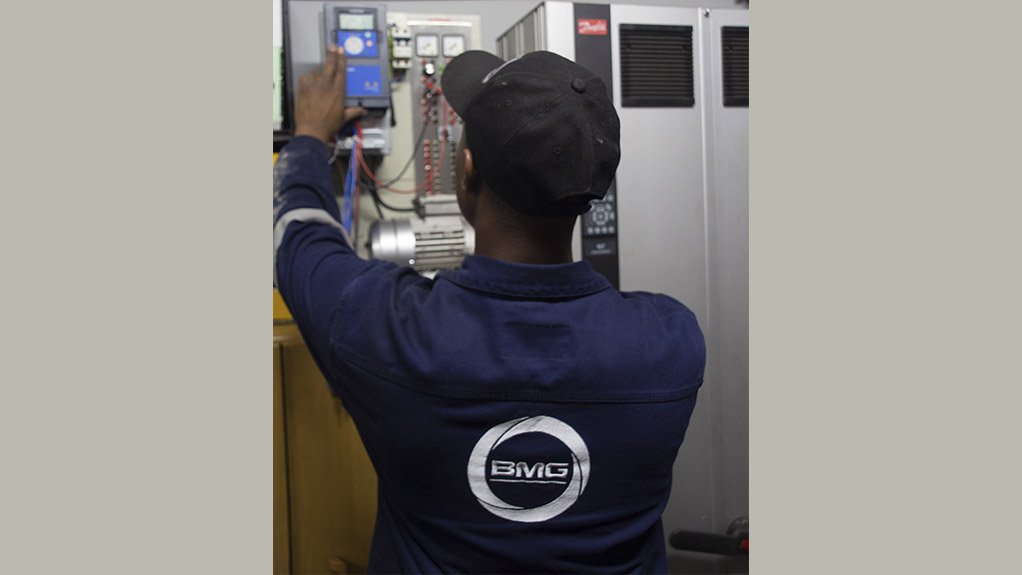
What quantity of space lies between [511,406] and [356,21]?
1077 mm

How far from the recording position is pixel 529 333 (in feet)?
3.53

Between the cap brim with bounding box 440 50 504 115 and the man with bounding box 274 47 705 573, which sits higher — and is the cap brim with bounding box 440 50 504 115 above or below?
above

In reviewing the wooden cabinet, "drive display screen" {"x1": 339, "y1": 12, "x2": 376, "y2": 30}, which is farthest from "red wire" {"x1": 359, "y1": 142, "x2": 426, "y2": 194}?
the wooden cabinet

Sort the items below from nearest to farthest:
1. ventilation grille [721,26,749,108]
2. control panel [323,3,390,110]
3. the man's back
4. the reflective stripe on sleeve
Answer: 1. the man's back
2. the reflective stripe on sleeve
3. control panel [323,3,390,110]
4. ventilation grille [721,26,749,108]

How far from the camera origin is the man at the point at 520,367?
1.06m

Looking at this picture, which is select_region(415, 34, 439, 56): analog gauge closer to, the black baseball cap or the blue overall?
the black baseball cap

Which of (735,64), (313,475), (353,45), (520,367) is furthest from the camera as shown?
(735,64)

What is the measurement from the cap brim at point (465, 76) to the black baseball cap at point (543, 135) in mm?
70

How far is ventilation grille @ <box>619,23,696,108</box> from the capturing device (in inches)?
71.0

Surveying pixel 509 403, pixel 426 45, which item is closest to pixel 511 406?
pixel 509 403

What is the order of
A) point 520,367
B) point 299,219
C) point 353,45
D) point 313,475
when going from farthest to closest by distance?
point 353,45 → point 313,475 → point 299,219 → point 520,367

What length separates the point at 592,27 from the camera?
177 cm

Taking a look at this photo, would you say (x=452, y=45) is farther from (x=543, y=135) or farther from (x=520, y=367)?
(x=520, y=367)

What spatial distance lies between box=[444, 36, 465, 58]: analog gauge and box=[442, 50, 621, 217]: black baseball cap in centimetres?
83
